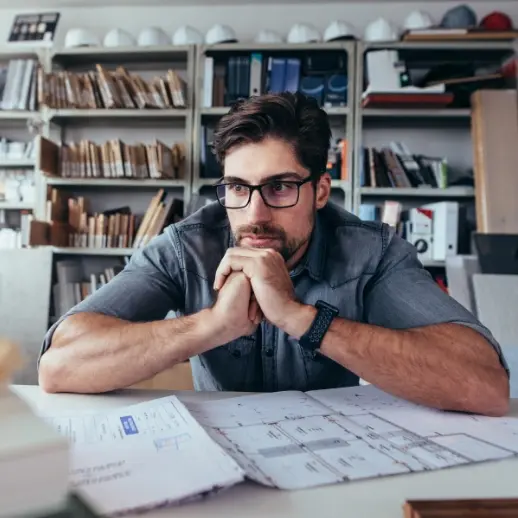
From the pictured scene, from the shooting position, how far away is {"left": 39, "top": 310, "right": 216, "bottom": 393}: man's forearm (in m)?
1.00

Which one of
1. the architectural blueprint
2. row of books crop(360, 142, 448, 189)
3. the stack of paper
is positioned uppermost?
row of books crop(360, 142, 448, 189)

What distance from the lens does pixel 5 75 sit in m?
3.57

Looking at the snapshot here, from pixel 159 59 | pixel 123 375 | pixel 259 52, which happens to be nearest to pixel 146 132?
pixel 159 59

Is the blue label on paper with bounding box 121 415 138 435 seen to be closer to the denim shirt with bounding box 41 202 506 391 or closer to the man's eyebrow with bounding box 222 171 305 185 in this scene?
the denim shirt with bounding box 41 202 506 391

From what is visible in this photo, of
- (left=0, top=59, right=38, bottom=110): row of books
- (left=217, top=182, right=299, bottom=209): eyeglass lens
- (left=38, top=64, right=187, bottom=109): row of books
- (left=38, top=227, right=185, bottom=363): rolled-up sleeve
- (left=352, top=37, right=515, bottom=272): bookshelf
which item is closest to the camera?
(left=38, top=227, right=185, bottom=363): rolled-up sleeve

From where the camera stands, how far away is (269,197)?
127 centimetres

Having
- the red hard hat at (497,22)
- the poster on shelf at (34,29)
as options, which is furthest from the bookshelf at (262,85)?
the poster on shelf at (34,29)

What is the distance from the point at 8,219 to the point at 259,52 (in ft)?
6.71

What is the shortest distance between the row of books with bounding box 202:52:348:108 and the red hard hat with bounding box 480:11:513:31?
0.88 m

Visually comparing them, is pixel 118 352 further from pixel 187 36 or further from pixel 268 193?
pixel 187 36

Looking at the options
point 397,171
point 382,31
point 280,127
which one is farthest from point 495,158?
point 280,127

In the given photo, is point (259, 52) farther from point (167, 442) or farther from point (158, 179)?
point (167, 442)

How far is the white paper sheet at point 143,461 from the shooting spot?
0.51 m

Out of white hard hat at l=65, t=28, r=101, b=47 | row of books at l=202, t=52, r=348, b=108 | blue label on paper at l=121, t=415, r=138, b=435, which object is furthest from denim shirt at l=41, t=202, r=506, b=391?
white hard hat at l=65, t=28, r=101, b=47
